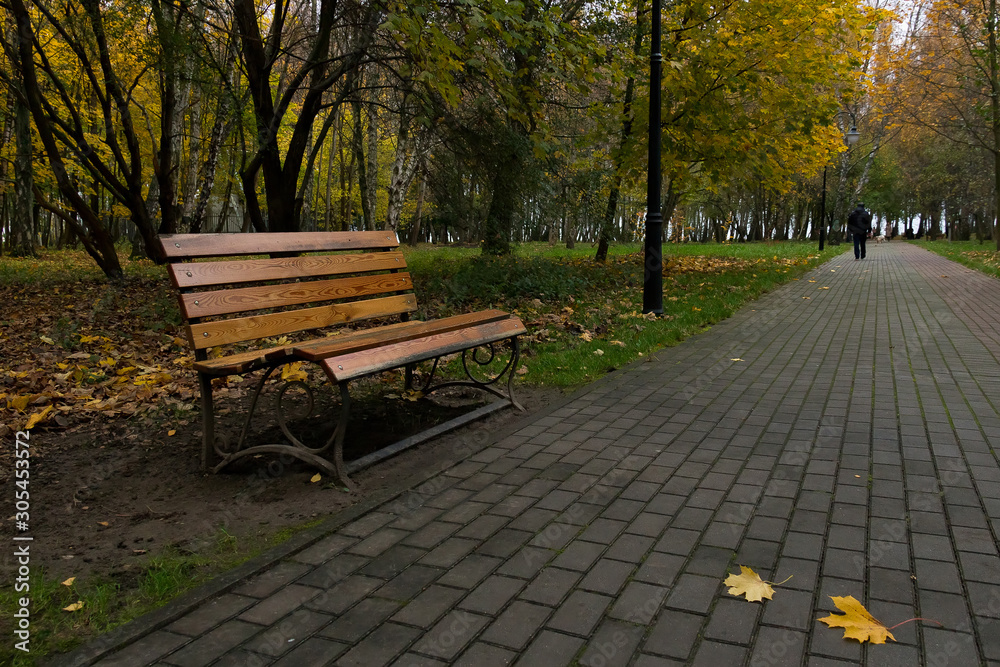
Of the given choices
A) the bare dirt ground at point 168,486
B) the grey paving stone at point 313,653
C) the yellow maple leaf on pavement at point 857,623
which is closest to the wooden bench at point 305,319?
the bare dirt ground at point 168,486

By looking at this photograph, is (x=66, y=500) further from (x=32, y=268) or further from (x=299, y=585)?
(x=32, y=268)

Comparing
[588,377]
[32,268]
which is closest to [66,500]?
[588,377]

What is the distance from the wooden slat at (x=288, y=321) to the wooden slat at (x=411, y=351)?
85cm

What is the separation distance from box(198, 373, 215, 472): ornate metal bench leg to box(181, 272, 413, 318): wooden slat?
0.38 m

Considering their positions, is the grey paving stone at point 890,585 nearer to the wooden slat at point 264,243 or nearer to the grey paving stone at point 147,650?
the grey paving stone at point 147,650

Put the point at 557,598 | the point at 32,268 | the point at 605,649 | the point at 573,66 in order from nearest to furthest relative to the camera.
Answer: the point at 605,649 < the point at 557,598 < the point at 573,66 < the point at 32,268

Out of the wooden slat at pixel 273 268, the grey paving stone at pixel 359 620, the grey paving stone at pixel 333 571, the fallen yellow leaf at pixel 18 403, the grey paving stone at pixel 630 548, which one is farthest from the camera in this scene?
the fallen yellow leaf at pixel 18 403

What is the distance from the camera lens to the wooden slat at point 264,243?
393cm

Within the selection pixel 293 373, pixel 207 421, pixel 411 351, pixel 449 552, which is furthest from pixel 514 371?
pixel 449 552

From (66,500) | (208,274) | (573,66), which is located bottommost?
(66,500)

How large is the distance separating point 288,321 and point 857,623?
3.42m

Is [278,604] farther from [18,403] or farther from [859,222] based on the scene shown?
[859,222]

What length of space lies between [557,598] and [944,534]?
172cm

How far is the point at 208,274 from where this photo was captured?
13.2 ft
